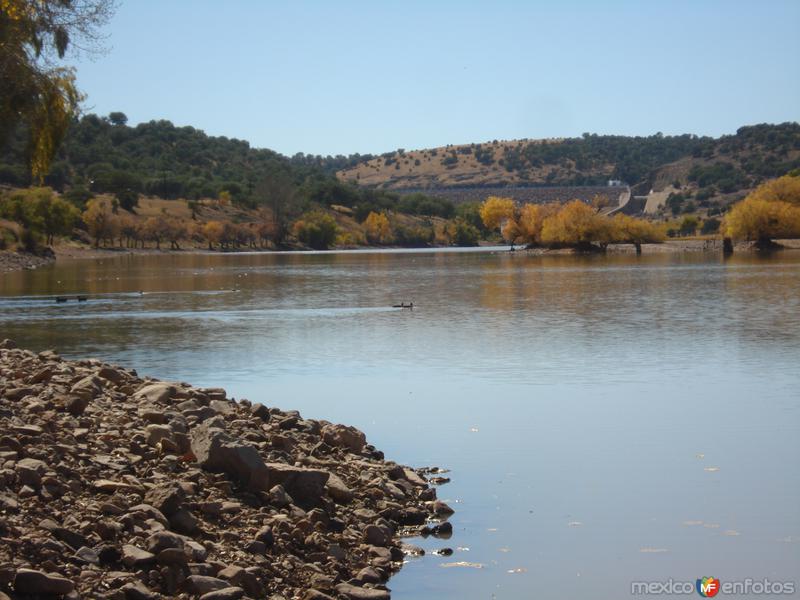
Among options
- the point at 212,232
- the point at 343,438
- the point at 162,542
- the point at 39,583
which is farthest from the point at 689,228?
the point at 39,583

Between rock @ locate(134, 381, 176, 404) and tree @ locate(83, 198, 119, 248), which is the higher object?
tree @ locate(83, 198, 119, 248)

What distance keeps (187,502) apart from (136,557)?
151cm

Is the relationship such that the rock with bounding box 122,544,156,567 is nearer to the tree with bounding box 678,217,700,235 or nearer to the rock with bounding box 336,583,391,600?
the rock with bounding box 336,583,391,600

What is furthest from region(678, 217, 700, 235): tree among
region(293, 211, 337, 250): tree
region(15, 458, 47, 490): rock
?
region(15, 458, 47, 490): rock

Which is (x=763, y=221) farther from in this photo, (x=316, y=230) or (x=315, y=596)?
(x=315, y=596)

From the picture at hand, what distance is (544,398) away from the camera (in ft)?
69.6

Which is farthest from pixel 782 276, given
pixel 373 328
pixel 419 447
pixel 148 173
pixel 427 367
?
pixel 148 173

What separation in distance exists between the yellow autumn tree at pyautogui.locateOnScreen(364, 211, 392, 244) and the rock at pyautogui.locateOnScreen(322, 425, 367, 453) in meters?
161

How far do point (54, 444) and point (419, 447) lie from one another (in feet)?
21.8

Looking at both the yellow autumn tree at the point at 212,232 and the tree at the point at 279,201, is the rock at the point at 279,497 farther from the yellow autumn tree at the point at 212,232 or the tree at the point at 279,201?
the tree at the point at 279,201

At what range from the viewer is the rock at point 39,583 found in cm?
860

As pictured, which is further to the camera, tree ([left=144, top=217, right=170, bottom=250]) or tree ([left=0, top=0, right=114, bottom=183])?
tree ([left=144, top=217, right=170, bottom=250])

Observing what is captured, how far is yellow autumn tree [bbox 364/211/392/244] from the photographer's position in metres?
176

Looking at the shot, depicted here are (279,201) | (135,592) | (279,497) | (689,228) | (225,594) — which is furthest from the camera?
(279,201)
